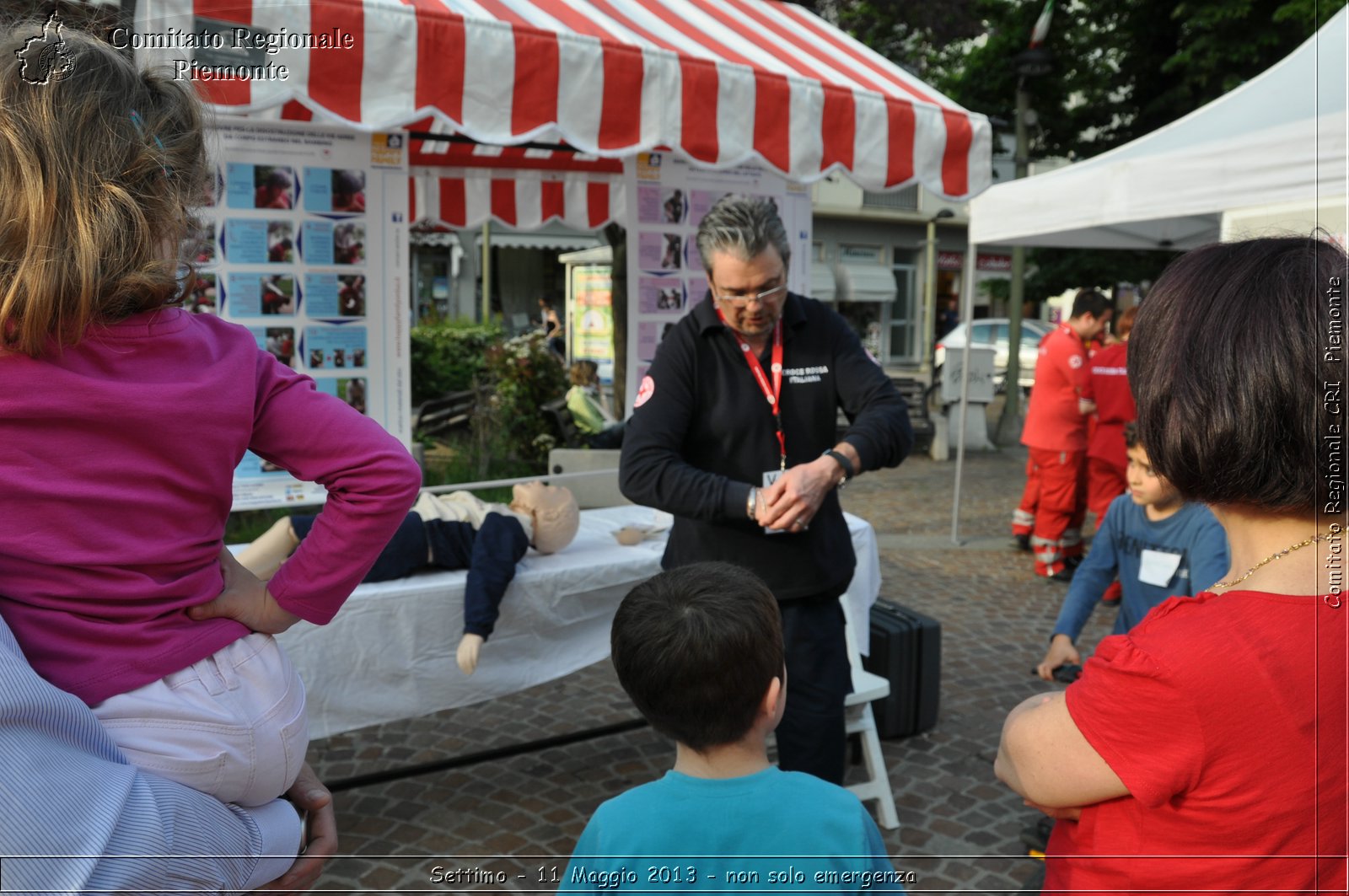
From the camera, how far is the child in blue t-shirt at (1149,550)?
321 centimetres

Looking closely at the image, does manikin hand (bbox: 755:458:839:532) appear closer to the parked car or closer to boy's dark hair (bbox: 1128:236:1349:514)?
boy's dark hair (bbox: 1128:236:1349:514)

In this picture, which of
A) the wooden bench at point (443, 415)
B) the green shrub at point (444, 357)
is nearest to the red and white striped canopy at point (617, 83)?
the wooden bench at point (443, 415)

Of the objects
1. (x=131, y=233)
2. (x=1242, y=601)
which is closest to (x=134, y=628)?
(x=131, y=233)

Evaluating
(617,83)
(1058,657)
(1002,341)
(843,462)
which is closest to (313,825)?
(843,462)

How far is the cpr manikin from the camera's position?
311 centimetres

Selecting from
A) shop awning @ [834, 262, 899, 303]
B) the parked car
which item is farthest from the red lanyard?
shop awning @ [834, 262, 899, 303]

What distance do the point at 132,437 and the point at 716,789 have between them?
878 mm

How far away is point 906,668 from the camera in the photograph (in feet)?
14.0

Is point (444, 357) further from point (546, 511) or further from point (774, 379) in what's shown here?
point (774, 379)

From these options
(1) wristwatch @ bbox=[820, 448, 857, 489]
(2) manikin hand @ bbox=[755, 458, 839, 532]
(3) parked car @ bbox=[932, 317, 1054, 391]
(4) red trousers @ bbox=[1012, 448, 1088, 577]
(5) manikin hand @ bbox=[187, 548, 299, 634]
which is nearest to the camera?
(5) manikin hand @ bbox=[187, 548, 299, 634]

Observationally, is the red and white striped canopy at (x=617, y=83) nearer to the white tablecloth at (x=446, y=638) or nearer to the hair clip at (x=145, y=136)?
the white tablecloth at (x=446, y=638)

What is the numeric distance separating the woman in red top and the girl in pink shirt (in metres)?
0.95

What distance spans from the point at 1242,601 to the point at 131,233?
4.25 feet

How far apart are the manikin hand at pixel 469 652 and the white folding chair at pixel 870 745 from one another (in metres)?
1.30
